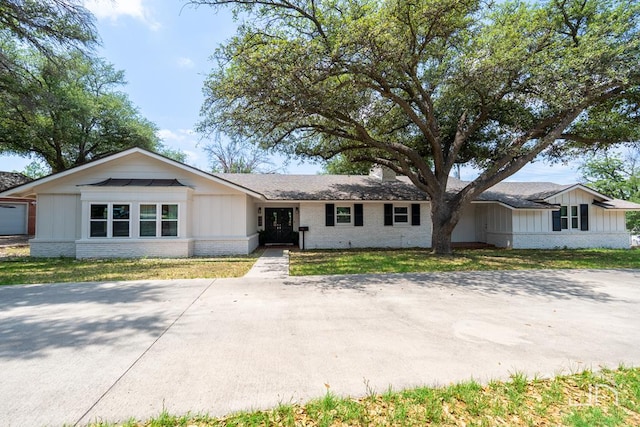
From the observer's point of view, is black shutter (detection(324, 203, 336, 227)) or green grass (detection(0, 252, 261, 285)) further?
black shutter (detection(324, 203, 336, 227))

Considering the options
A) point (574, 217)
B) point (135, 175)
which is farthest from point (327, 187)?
point (574, 217)

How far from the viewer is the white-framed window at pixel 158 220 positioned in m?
13.3

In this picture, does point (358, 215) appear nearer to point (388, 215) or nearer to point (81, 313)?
point (388, 215)

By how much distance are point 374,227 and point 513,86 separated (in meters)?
8.98

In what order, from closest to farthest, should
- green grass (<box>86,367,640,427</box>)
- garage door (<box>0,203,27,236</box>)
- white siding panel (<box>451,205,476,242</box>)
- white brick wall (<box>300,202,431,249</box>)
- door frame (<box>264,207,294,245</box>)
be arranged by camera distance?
green grass (<box>86,367,640,427</box>)
white brick wall (<box>300,202,431,249</box>)
door frame (<box>264,207,294,245</box>)
white siding panel (<box>451,205,476,242</box>)
garage door (<box>0,203,27,236</box>)

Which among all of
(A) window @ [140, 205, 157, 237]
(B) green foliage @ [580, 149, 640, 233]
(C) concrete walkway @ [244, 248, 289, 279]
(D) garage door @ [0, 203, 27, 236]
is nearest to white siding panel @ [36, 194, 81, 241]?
(A) window @ [140, 205, 157, 237]

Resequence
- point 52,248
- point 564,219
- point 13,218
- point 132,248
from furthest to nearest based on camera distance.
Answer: point 13,218, point 564,219, point 52,248, point 132,248

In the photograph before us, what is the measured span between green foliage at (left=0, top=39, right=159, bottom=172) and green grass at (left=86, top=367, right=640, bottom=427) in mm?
16976

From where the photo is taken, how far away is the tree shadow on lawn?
6770 mm

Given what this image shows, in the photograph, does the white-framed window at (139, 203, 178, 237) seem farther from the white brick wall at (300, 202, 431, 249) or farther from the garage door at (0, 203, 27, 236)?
the garage door at (0, 203, 27, 236)

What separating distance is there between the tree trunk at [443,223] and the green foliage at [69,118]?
1674 centimetres

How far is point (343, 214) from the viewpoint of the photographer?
56.7ft

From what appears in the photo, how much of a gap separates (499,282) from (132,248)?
44.0 feet

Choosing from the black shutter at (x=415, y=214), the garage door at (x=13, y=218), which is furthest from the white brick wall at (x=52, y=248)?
the garage door at (x=13, y=218)
